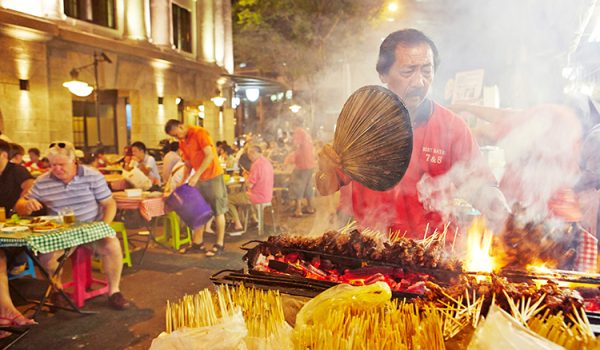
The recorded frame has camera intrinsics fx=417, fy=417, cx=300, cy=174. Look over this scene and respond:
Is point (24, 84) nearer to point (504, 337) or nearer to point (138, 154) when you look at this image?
point (138, 154)

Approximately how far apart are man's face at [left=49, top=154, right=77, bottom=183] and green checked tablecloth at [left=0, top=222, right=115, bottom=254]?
743 millimetres

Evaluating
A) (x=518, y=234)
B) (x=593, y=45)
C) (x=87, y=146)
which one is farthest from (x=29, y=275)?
(x=87, y=146)

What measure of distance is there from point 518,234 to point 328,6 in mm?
17377

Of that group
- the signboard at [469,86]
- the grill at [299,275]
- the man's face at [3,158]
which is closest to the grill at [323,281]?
the grill at [299,275]

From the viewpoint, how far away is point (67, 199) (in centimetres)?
547

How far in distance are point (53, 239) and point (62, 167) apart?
110cm

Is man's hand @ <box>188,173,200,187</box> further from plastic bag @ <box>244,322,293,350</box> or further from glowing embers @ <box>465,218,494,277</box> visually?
plastic bag @ <box>244,322,293,350</box>

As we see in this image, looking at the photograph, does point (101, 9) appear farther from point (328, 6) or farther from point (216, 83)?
point (328, 6)

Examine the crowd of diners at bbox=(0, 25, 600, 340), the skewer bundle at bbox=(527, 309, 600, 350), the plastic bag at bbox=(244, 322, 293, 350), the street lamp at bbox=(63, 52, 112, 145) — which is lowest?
the plastic bag at bbox=(244, 322, 293, 350)

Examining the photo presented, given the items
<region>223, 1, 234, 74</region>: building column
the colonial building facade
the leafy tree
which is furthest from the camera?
<region>223, 1, 234, 74</region>: building column

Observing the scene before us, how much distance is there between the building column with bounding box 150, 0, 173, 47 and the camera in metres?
18.6

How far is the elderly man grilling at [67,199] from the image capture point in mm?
5270

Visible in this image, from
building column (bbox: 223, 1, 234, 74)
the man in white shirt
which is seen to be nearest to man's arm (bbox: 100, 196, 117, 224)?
the man in white shirt

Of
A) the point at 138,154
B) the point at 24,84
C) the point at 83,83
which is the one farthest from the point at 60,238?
the point at 24,84
